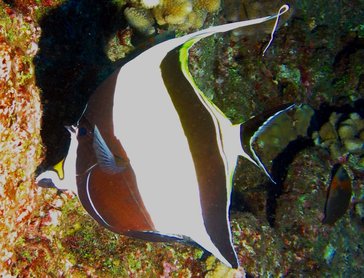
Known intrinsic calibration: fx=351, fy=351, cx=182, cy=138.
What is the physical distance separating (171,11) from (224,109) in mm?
2106

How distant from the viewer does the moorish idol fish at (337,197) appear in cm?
497

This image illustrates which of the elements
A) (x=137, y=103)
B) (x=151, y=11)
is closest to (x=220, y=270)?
(x=137, y=103)

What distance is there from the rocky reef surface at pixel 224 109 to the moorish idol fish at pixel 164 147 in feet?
2.42

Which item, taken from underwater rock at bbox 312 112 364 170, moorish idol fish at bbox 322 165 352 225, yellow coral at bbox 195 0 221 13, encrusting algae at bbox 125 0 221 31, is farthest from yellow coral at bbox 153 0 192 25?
underwater rock at bbox 312 112 364 170

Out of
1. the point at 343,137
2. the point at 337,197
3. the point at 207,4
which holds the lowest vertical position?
the point at 343,137

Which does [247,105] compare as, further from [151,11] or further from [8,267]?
[8,267]

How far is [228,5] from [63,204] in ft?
12.6

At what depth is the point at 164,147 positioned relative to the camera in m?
1.31

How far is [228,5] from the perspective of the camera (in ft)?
16.5

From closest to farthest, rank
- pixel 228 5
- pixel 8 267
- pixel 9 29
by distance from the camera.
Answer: pixel 9 29 → pixel 8 267 → pixel 228 5

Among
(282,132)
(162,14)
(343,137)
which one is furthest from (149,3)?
(343,137)

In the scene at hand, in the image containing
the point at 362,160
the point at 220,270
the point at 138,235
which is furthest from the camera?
the point at 362,160

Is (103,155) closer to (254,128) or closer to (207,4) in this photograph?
(254,128)

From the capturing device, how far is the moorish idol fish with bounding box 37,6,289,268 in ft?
4.19
